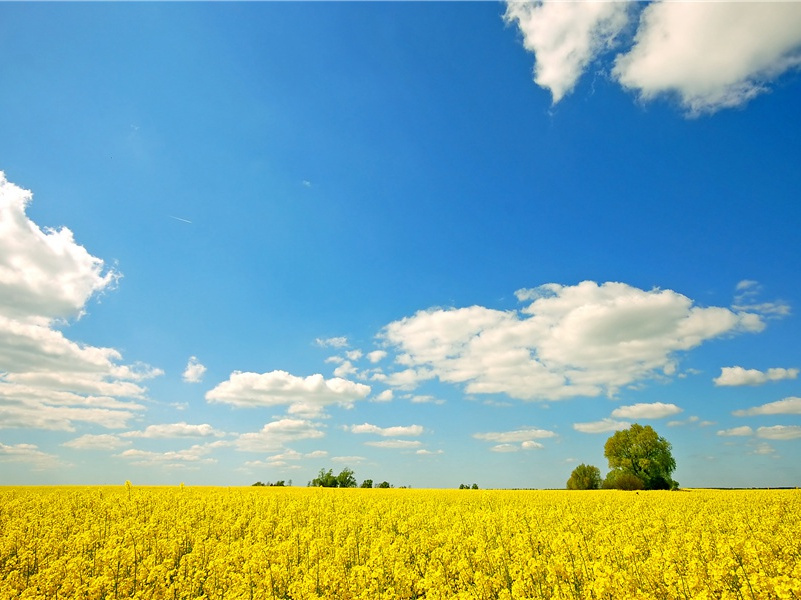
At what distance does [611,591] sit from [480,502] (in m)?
17.5

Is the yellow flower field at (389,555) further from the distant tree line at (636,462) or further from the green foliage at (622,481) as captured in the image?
the distant tree line at (636,462)

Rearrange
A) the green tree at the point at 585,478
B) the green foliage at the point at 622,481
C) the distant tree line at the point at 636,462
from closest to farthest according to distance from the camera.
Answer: the green foliage at the point at 622,481 < the distant tree line at the point at 636,462 < the green tree at the point at 585,478

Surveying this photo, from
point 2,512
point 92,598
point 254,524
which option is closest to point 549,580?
point 92,598

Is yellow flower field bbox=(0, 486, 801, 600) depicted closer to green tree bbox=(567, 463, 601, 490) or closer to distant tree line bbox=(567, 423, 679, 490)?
distant tree line bbox=(567, 423, 679, 490)

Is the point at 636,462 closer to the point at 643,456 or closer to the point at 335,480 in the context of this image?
the point at 643,456

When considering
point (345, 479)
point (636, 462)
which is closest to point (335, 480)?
point (345, 479)

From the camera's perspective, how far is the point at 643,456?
187ft

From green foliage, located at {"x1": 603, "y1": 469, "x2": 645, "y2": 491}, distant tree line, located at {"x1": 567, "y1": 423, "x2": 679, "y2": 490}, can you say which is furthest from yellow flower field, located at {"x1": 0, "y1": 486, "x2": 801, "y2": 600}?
distant tree line, located at {"x1": 567, "y1": 423, "x2": 679, "y2": 490}

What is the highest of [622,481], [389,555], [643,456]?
[643,456]

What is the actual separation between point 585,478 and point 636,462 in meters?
8.18

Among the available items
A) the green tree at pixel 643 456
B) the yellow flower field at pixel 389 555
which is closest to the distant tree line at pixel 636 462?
the green tree at pixel 643 456

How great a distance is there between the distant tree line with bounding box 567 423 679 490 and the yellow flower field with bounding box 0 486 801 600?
42.4 metres

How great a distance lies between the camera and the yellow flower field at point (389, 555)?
22.5 ft

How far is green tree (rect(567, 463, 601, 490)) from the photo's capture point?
61906mm
